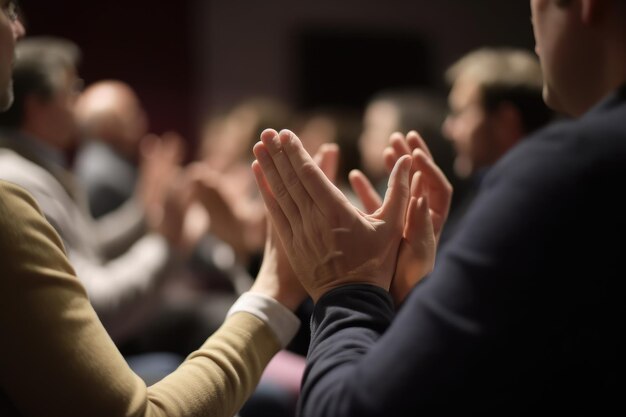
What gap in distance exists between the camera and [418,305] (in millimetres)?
657

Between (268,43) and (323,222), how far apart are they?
464 cm

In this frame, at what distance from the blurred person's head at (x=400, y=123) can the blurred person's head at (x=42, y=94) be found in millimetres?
940

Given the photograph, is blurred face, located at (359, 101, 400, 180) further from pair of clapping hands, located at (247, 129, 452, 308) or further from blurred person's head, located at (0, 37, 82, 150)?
pair of clapping hands, located at (247, 129, 452, 308)

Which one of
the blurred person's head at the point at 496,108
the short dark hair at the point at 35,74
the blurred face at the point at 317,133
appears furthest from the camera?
the blurred face at the point at 317,133

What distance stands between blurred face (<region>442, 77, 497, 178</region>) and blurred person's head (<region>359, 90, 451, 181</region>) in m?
0.12

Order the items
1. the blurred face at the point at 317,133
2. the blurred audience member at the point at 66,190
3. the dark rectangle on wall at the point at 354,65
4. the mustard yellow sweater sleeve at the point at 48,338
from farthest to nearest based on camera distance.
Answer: the dark rectangle on wall at the point at 354,65 < the blurred face at the point at 317,133 < the blurred audience member at the point at 66,190 < the mustard yellow sweater sleeve at the point at 48,338

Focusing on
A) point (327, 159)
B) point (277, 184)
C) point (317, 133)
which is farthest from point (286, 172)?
point (317, 133)

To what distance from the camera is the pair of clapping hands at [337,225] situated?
0.80 m

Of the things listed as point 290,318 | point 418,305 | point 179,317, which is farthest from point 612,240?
point 179,317

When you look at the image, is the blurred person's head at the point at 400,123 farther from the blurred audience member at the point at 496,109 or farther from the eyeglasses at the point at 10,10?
the eyeglasses at the point at 10,10

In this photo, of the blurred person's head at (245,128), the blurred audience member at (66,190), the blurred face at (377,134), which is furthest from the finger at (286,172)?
the blurred person's head at (245,128)

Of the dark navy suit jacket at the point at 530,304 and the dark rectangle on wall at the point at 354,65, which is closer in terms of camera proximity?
the dark navy suit jacket at the point at 530,304

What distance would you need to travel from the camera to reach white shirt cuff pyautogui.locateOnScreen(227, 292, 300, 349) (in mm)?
958

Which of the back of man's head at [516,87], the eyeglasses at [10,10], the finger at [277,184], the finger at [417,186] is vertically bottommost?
the back of man's head at [516,87]
